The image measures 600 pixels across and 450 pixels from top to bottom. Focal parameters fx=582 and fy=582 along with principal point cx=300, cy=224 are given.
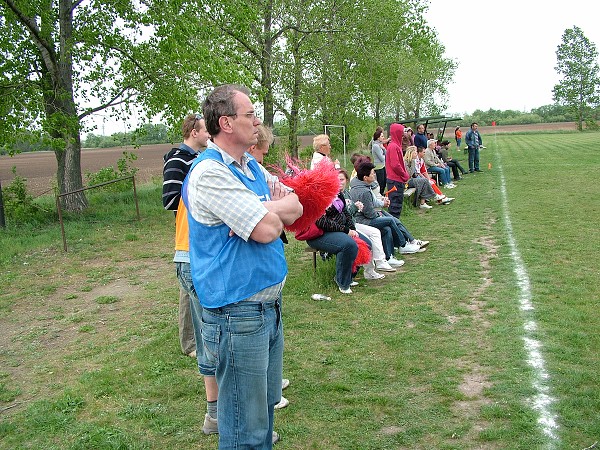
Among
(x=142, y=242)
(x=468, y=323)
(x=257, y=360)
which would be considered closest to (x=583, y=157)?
(x=142, y=242)

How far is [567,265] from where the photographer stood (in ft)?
25.1

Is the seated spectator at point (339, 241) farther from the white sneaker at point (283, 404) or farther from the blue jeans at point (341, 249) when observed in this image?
the white sneaker at point (283, 404)

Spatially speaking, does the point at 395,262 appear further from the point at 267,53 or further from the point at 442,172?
the point at 267,53

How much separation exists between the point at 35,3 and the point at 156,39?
276 cm

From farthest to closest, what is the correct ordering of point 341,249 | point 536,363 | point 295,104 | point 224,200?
point 295,104
point 341,249
point 536,363
point 224,200

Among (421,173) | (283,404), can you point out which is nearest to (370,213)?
(283,404)

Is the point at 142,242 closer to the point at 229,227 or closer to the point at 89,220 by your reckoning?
the point at 89,220

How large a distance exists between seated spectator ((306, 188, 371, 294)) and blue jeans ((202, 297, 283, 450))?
4.32 m

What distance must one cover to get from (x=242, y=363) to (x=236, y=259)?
478mm

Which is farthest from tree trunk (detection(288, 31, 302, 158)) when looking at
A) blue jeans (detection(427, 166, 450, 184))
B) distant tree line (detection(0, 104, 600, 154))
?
blue jeans (detection(427, 166, 450, 184))

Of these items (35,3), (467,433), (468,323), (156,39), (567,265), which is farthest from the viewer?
(156,39)

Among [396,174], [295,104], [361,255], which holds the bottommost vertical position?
[361,255]

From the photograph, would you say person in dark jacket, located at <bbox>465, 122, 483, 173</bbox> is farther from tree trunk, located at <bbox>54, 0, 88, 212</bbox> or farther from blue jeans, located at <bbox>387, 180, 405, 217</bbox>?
tree trunk, located at <bbox>54, 0, 88, 212</bbox>

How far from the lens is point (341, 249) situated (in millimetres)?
7020
